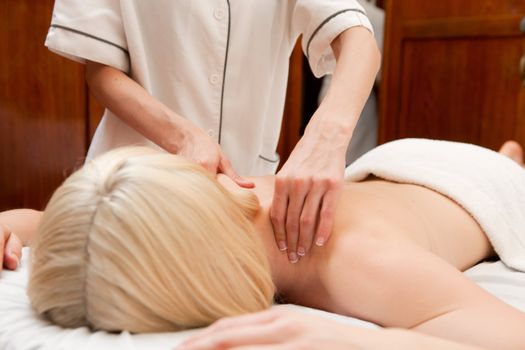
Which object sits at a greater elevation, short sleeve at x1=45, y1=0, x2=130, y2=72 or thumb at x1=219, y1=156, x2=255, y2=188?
short sleeve at x1=45, y1=0, x2=130, y2=72

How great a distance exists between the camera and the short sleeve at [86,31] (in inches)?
50.9

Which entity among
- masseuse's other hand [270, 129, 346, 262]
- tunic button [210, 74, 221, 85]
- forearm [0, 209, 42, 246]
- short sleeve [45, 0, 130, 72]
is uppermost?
short sleeve [45, 0, 130, 72]

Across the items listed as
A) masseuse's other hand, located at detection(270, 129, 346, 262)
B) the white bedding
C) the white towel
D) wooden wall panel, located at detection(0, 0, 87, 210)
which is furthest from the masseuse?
wooden wall panel, located at detection(0, 0, 87, 210)

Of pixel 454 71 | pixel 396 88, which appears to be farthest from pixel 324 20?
pixel 396 88

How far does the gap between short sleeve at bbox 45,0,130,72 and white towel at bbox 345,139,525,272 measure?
0.60m

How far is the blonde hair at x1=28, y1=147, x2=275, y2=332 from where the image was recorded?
0.78 m

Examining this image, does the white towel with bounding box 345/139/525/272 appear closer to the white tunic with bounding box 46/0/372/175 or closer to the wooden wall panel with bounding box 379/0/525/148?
the white tunic with bounding box 46/0/372/175

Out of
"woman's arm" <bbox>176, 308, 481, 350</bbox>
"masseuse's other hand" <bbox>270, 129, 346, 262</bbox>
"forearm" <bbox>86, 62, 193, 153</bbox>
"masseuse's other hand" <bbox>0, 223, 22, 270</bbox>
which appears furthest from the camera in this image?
"forearm" <bbox>86, 62, 193, 153</bbox>

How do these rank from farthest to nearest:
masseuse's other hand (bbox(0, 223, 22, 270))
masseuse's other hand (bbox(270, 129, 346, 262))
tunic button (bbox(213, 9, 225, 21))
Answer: tunic button (bbox(213, 9, 225, 21)) < masseuse's other hand (bbox(0, 223, 22, 270)) < masseuse's other hand (bbox(270, 129, 346, 262))

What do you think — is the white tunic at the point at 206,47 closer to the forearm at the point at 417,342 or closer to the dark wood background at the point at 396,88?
the forearm at the point at 417,342

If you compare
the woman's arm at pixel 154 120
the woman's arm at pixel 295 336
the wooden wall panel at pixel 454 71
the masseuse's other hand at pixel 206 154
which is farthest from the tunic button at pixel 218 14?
the wooden wall panel at pixel 454 71

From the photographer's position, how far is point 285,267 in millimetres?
997

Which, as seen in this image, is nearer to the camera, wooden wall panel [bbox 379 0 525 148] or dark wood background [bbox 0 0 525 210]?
dark wood background [bbox 0 0 525 210]

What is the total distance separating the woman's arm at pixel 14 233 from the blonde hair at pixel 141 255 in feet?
0.74
